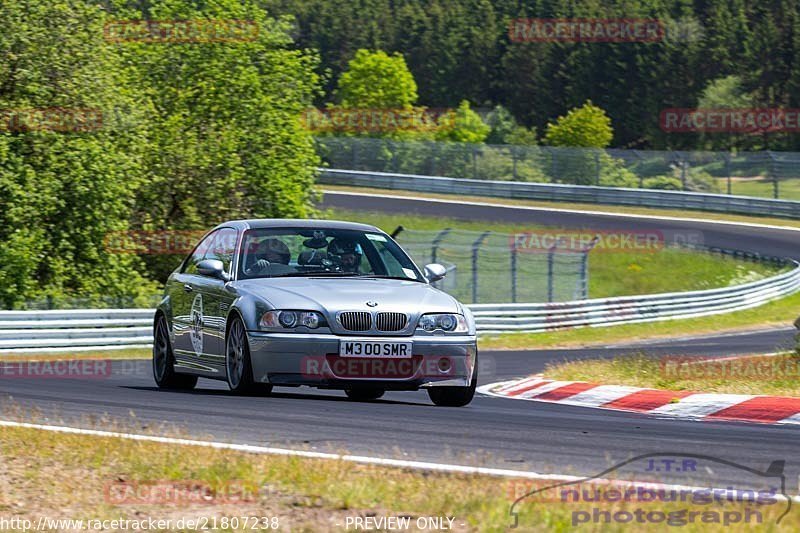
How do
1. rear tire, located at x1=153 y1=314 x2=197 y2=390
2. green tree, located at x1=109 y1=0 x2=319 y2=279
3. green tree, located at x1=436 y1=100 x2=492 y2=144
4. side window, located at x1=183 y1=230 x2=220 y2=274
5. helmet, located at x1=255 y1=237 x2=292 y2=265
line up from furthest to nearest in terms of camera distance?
green tree, located at x1=436 y1=100 x2=492 y2=144 → green tree, located at x1=109 y1=0 x2=319 y2=279 → rear tire, located at x1=153 y1=314 x2=197 y2=390 → side window, located at x1=183 y1=230 x2=220 y2=274 → helmet, located at x1=255 y1=237 x2=292 y2=265

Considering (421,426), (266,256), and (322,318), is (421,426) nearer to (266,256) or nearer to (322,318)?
(322,318)

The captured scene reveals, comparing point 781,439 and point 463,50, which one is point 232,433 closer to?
point 781,439

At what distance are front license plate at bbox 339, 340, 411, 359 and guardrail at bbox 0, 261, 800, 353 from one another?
1475 centimetres

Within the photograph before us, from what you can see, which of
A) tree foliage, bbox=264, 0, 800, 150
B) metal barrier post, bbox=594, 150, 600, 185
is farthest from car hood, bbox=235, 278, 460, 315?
tree foliage, bbox=264, 0, 800, 150

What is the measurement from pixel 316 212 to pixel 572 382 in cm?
2489

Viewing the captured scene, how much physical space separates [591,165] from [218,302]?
47.0 meters

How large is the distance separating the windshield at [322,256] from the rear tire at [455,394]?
1.00 meters

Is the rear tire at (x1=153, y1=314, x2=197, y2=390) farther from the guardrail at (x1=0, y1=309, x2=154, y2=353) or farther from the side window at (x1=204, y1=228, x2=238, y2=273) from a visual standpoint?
the guardrail at (x1=0, y1=309, x2=154, y2=353)

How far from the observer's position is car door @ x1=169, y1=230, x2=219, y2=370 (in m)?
11.7

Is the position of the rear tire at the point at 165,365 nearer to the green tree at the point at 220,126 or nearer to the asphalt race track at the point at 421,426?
the asphalt race track at the point at 421,426

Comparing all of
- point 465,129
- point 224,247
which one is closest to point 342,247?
point 224,247

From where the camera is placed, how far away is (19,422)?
9023 millimetres

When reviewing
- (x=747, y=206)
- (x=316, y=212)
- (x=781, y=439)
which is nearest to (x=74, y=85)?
(x=316, y=212)

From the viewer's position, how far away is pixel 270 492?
20.1 ft
